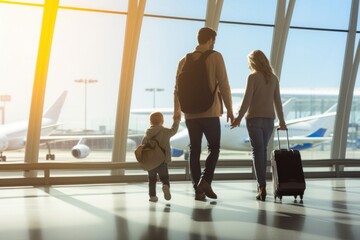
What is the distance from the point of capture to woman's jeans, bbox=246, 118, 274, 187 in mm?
5203

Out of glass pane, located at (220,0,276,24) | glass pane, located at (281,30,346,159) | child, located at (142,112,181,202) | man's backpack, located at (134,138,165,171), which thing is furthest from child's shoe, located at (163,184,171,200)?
glass pane, located at (281,30,346,159)

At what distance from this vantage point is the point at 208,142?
5.10m

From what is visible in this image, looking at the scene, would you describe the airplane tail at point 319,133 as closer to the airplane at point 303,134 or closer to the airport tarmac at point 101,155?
the airplane at point 303,134

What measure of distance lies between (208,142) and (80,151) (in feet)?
14.9

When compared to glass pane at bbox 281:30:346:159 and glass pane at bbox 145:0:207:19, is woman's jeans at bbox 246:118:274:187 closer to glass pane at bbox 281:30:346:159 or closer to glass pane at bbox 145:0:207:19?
glass pane at bbox 145:0:207:19

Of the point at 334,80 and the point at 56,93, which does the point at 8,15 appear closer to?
the point at 56,93

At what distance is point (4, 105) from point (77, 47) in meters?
1.39

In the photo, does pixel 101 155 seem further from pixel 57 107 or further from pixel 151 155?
pixel 151 155

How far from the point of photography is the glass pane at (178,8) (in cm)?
871

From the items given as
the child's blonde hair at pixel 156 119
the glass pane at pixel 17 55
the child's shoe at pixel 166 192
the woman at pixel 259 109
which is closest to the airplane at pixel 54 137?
the glass pane at pixel 17 55

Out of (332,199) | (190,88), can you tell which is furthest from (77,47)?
(332,199)

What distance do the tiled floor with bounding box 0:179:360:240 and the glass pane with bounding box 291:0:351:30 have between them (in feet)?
14.0

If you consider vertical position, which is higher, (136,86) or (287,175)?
(136,86)

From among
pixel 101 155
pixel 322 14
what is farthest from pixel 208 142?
pixel 322 14
